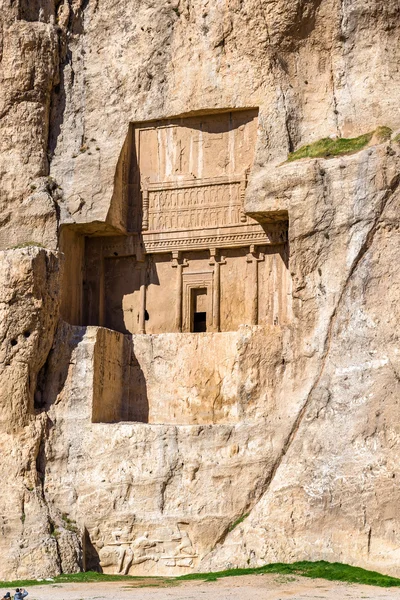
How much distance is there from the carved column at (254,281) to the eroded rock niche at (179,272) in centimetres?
2

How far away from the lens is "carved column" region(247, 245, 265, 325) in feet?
76.4

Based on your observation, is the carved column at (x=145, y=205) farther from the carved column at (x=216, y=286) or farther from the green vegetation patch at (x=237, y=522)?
the green vegetation patch at (x=237, y=522)

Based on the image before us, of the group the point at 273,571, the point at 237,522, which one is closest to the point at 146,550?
the point at 237,522

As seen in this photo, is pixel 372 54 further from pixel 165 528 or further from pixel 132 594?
pixel 132 594

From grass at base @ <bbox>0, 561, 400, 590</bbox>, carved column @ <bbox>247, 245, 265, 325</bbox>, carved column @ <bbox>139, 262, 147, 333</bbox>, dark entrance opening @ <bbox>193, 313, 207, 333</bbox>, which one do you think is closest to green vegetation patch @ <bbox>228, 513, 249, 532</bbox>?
grass at base @ <bbox>0, 561, 400, 590</bbox>

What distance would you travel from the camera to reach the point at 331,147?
22.3m

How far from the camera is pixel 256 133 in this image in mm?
23672

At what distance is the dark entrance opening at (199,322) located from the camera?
79.3 feet

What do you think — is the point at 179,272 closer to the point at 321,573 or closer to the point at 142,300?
the point at 142,300

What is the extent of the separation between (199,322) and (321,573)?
7015 mm

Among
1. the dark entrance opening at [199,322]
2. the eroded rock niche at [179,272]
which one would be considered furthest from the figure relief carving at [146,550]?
the dark entrance opening at [199,322]

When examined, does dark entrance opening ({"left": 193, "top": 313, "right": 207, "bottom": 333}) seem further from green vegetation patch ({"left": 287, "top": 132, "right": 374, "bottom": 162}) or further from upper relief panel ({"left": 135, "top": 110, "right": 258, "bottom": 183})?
green vegetation patch ({"left": 287, "top": 132, "right": 374, "bottom": 162})

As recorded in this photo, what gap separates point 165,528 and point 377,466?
4120 millimetres

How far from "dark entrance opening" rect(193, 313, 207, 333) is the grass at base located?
18.7 feet
